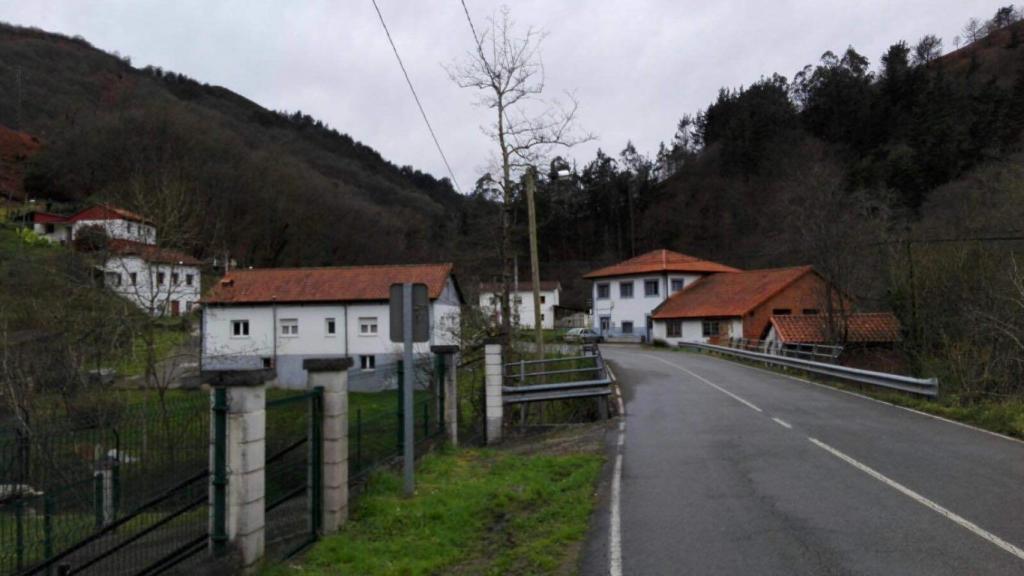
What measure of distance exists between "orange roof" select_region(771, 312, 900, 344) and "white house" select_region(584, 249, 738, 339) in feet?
80.8

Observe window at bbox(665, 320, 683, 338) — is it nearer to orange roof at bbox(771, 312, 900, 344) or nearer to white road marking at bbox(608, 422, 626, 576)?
orange roof at bbox(771, 312, 900, 344)

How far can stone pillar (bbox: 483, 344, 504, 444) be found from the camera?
51.0 feet

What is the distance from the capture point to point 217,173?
237ft

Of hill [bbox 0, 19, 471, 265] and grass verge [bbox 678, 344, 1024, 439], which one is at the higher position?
hill [bbox 0, 19, 471, 265]

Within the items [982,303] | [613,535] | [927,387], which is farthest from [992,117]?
[613,535]

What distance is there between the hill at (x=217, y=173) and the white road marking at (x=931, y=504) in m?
43.6

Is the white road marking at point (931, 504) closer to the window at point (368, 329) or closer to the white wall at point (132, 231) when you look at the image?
the white wall at point (132, 231)

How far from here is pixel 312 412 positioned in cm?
794

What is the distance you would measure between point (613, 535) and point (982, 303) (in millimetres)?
18126

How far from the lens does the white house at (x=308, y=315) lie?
48.3 metres

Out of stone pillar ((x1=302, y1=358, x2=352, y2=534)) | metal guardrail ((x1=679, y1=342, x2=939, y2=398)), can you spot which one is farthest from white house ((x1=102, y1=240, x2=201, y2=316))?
metal guardrail ((x1=679, y1=342, x2=939, y2=398))

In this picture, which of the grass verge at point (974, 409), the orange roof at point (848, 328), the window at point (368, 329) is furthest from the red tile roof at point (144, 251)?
the orange roof at point (848, 328)

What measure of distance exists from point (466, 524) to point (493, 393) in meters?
7.24

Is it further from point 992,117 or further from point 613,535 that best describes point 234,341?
point 992,117
